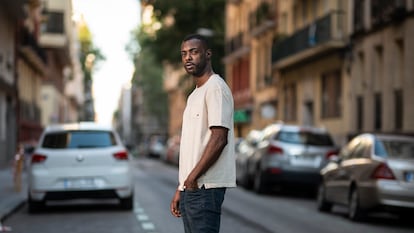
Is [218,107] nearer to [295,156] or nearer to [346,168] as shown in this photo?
[346,168]

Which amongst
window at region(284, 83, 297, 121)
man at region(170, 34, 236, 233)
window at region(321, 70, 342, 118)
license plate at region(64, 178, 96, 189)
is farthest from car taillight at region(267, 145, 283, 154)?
window at region(284, 83, 297, 121)

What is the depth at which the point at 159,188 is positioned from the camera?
25.2 metres

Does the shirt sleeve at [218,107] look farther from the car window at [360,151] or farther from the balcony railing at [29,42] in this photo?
the balcony railing at [29,42]

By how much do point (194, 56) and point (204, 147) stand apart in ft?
1.91

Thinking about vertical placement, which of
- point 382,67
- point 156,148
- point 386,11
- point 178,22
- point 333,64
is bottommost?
point 156,148

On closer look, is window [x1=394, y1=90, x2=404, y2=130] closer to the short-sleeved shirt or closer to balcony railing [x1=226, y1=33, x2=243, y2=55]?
the short-sleeved shirt

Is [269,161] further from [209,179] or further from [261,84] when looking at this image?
[261,84]

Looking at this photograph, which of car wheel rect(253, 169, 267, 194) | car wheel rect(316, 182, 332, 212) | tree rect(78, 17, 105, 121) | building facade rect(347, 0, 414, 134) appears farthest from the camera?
tree rect(78, 17, 105, 121)

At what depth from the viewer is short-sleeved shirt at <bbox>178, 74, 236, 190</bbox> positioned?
5.80 m

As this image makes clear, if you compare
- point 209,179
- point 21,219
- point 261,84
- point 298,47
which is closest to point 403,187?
point 21,219

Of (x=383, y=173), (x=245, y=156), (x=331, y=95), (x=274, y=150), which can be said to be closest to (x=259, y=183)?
(x=274, y=150)

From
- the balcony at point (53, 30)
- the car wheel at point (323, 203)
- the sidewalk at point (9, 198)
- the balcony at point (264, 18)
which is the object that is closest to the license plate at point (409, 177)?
the car wheel at point (323, 203)

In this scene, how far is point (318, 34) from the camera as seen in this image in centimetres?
3516

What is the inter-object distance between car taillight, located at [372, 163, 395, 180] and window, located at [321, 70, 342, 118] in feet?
66.5
